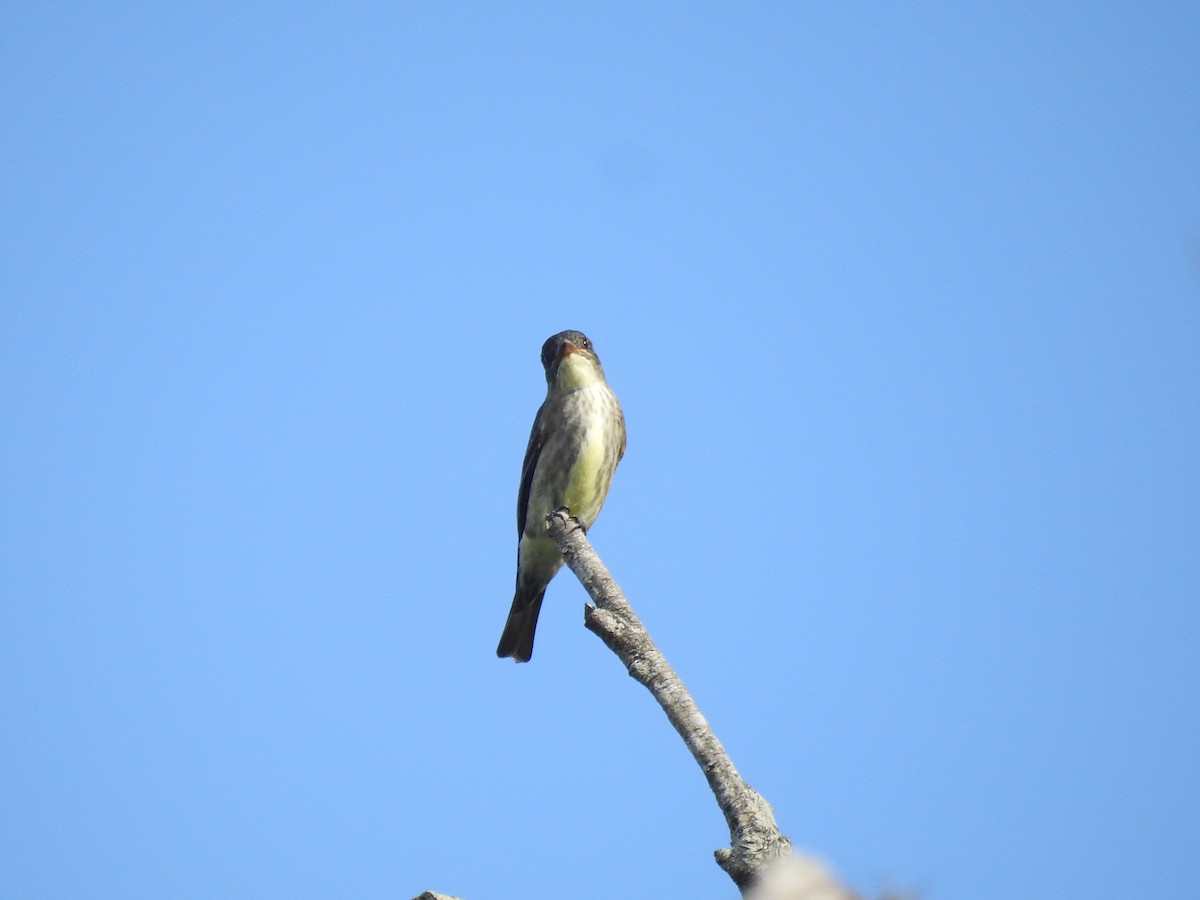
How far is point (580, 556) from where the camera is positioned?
5.43 m

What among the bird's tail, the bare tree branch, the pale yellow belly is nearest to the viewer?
the bare tree branch

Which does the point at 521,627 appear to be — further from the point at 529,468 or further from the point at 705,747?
the point at 705,747

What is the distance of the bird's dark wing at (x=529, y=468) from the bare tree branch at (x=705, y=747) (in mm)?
5456

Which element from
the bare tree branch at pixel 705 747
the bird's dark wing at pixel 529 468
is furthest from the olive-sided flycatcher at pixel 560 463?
the bare tree branch at pixel 705 747

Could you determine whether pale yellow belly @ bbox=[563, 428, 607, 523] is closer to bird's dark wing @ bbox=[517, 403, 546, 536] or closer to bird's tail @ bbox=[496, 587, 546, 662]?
bird's dark wing @ bbox=[517, 403, 546, 536]

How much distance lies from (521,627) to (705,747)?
6.86 m

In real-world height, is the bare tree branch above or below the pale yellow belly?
below

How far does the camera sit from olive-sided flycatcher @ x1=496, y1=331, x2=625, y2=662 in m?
9.48

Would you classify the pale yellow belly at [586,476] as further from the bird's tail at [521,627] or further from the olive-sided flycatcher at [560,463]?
the bird's tail at [521,627]

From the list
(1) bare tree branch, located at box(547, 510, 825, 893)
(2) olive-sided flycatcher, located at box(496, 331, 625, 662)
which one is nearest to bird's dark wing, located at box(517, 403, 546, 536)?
(2) olive-sided flycatcher, located at box(496, 331, 625, 662)

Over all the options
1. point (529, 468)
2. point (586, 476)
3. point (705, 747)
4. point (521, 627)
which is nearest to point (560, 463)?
point (586, 476)

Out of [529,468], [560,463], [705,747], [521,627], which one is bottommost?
[705,747]

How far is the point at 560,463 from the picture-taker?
9500 millimetres

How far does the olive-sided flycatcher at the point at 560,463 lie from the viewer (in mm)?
9484
